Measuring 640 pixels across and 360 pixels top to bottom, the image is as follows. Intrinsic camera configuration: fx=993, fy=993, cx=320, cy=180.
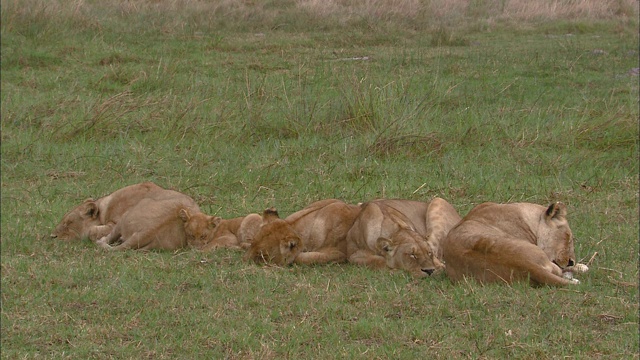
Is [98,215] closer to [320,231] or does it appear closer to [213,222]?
[213,222]

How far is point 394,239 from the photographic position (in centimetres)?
651

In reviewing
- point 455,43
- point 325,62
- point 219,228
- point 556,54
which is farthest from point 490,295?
point 455,43

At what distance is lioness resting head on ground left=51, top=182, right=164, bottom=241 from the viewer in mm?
7383

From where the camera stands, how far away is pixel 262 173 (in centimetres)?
923

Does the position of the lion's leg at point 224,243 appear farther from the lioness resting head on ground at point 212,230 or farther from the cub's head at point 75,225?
the cub's head at point 75,225

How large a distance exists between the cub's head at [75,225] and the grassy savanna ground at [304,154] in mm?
93

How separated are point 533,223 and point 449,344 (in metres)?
1.71

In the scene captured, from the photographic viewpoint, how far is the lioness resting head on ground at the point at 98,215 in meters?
7.38

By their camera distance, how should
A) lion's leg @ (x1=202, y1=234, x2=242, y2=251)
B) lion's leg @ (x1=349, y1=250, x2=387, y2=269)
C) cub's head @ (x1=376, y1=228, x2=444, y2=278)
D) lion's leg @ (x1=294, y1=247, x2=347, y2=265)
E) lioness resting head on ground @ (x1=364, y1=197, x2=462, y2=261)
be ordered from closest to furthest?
cub's head @ (x1=376, y1=228, x2=444, y2=278), lion's leg @ (x1=349, y1=250, x2=387, y2=269), lion's leg @ (x1=294, y1=247, x2=347, y2=265), lioness resting head on ground @ (x1=364, y1=197, x2=462, y2=261), lion's leg @ (x1=202, y1=234, x2=242, y2=251)

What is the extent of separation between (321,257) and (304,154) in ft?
10.6

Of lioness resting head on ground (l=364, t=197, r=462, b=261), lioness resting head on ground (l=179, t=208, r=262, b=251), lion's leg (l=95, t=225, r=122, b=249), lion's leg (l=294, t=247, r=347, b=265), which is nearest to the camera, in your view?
lion's leg (l=294, t=247, r=347, b=265)

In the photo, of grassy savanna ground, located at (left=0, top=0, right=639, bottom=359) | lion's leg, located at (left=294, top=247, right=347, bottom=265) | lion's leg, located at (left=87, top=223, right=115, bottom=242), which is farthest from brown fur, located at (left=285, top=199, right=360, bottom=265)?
lion's leg, located at (left=87, top=223, right=115, bottom=242)

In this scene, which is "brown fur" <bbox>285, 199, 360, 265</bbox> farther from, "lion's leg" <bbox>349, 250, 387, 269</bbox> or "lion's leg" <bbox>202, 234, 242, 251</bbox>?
"lion's leg" <bbox>202, 234, 242, 251</bbox>

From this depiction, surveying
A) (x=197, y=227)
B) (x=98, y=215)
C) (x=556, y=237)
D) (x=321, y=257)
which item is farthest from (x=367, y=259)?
(x=98, y=215)
